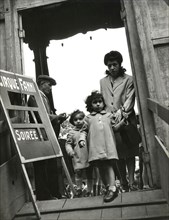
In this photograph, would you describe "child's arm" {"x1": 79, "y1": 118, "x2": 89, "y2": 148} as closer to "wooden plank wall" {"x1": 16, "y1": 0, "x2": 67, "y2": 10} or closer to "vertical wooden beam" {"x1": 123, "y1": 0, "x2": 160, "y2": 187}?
"vertical wooden beam" {"x1": 123, "y1": 0, "x2": 160, "y2": 187}

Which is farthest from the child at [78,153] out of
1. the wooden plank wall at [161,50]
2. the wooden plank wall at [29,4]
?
the wooden plank wall at [29,4]

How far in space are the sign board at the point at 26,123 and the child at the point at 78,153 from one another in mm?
526

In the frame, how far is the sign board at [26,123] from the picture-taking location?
3156mm

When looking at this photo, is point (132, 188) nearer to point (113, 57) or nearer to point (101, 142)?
point (101, 142)

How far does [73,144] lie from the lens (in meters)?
4.37

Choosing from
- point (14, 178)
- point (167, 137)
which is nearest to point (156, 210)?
point (167, 137)

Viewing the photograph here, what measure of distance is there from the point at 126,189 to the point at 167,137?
3.28 feet

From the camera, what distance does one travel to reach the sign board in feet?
10.4

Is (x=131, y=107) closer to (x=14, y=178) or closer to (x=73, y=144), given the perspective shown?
(x=73, y=144)

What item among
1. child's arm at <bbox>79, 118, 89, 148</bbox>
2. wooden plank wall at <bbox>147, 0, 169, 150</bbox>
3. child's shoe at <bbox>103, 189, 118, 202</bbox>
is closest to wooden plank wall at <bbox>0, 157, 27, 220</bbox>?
child's arm at <bbox>79, 118, 89, 148</bbox>

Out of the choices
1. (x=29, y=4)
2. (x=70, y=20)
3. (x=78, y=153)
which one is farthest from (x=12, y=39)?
(x=70, y=20)

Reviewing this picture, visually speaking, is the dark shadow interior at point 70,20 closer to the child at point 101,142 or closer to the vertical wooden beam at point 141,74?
the vertical wooden beam at point 141,74

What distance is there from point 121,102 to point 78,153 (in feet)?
3.20

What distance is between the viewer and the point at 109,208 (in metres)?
3.03
